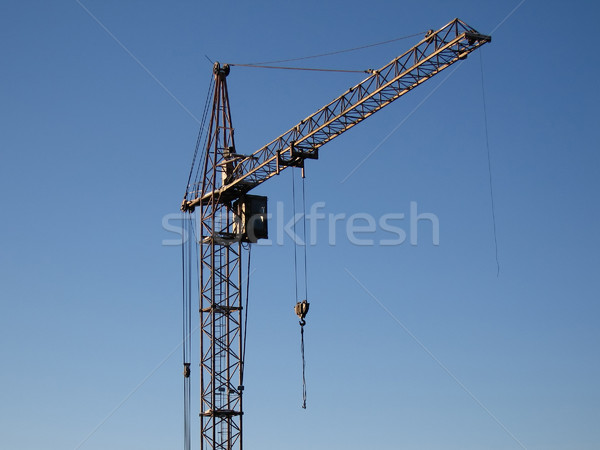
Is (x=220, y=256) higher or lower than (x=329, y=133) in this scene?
lower

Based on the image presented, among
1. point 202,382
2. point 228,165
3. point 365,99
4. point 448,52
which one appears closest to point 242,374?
point 202,382

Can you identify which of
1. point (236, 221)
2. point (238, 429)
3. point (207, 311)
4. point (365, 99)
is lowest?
point (238, 429)

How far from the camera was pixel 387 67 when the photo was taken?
77.1 m

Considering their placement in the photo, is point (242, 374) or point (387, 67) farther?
point (242, 374)

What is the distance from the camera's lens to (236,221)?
291 ft

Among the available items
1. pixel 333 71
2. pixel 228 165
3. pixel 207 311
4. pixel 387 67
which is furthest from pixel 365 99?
pixel 207 311

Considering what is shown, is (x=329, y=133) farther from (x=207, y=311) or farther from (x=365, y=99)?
(x=207, y=311)

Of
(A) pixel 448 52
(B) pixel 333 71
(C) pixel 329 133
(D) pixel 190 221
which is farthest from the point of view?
(D) pixel 190 221

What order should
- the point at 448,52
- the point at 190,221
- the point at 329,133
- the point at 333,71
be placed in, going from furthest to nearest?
the point at 190,221, the point at 333,71, the point at 329,133, the point at 448,52

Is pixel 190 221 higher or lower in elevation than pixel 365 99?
lower

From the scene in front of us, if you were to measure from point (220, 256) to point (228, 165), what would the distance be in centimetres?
677

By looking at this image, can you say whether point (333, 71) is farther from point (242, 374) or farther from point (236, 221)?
point (242, 374)

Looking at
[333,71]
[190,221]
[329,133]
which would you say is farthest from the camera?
[190,221]

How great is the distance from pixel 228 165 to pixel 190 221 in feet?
21.5
